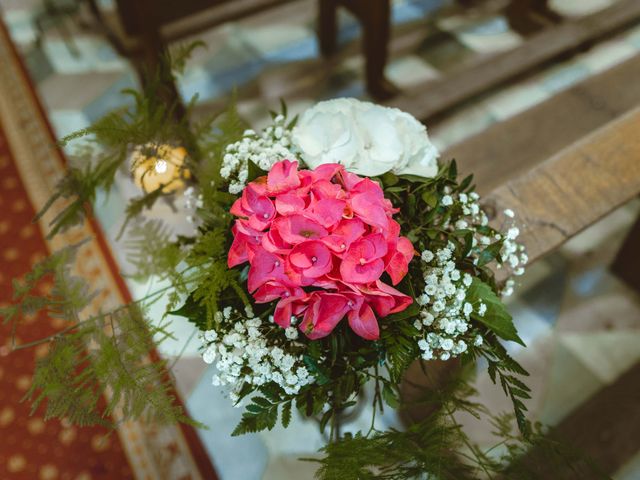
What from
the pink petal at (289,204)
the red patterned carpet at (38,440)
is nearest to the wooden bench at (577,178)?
the pink petal at (289,204)

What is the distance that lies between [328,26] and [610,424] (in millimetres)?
2322

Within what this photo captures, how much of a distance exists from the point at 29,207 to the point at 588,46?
293 centimetres

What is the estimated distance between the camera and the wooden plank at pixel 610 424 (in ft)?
5.66

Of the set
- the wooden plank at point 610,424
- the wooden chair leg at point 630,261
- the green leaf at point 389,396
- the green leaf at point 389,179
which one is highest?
the green leaf at point 389,179

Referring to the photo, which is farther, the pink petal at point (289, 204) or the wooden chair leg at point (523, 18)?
the wooden chair leg at point (523, 18)

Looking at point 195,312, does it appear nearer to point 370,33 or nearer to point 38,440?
point 38,440

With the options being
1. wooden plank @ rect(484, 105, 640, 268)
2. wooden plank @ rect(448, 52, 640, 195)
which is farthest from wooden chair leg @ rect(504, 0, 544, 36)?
wooden plank @ rect(484, 105, 640, 268)

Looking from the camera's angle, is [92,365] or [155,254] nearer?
[92,365]

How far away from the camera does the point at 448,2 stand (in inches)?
127

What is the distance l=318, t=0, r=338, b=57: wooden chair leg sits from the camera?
2807mm

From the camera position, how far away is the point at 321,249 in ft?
2.24

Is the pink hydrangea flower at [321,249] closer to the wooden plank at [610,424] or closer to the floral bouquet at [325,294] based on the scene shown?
the floral bouquet at [325,294]

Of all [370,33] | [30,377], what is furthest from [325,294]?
[370,33]

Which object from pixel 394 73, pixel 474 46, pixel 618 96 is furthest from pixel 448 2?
pixel 618 96
